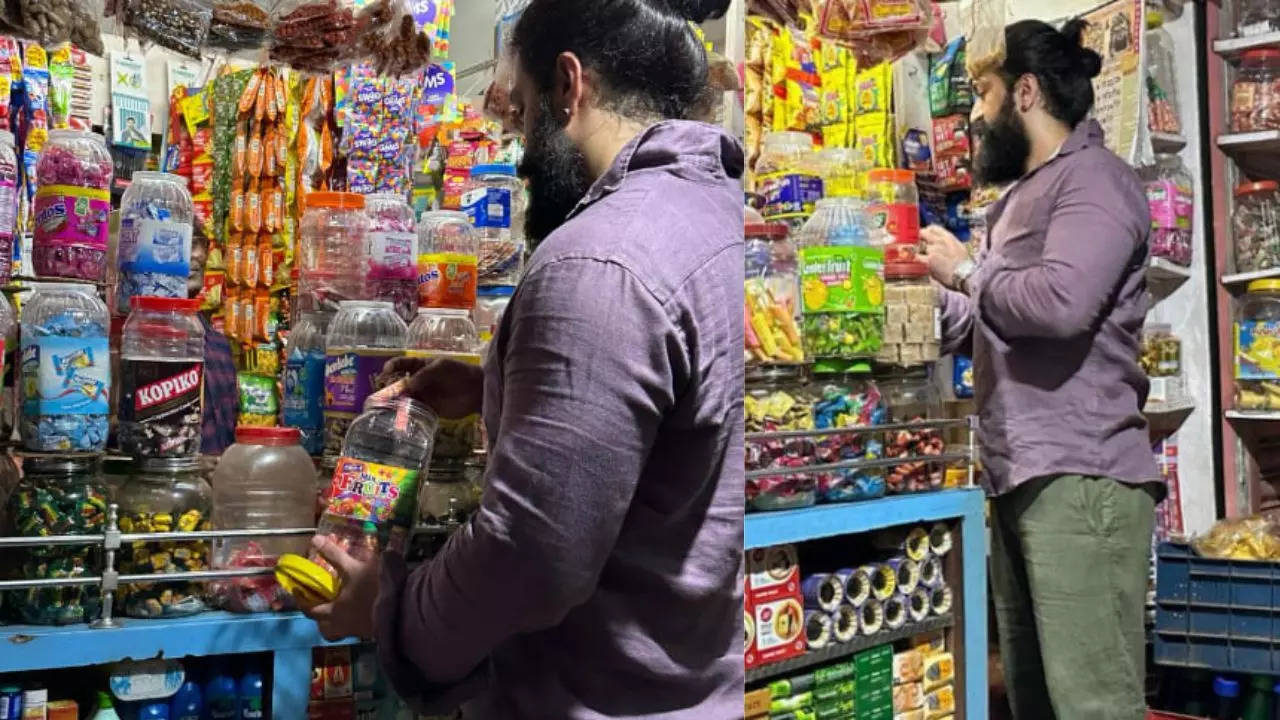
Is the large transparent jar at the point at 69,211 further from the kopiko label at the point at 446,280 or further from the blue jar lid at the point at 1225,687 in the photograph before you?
the blue jar lid at the point at 1225,687

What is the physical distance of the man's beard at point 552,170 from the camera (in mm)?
892

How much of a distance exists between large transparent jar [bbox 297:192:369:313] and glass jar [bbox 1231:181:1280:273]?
1771mm

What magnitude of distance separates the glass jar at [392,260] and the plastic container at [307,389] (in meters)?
0.09

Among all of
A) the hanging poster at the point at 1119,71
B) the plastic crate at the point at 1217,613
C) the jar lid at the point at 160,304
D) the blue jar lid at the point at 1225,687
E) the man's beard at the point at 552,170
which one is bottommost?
the blue jar lid at the point at 1225,687

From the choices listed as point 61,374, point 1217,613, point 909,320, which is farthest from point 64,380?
point 1217,613

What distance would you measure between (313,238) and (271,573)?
0.48m

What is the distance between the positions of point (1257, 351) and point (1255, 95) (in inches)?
21.1

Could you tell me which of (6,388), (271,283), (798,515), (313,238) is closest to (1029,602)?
(798,515)

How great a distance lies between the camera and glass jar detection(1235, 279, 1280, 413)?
2156mm

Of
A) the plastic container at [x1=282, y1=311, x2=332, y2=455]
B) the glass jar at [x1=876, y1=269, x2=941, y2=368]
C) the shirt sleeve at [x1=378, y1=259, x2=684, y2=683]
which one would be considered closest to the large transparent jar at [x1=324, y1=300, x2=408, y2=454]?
the plastic container at [x1=282, y1=311, x2=332, y2=455]

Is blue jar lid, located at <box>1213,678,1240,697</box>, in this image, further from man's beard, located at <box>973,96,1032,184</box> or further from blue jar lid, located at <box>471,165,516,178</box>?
blue jar lid, located at <box>471,165,516,178</box>

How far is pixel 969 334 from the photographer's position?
1.61m

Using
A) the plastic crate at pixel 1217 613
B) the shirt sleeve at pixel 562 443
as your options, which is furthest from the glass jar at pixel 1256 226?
the shirt sleeve at pixel 562 443

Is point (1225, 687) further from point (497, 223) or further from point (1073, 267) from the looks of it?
point (497, 223)
